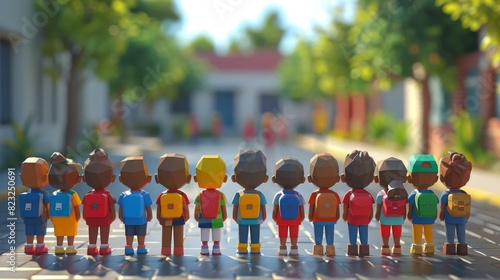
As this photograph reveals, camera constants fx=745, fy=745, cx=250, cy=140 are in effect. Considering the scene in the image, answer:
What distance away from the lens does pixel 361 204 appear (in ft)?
27.7

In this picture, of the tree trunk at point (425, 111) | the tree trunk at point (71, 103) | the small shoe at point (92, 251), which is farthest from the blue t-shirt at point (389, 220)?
the tree trunk at point (71, 103)

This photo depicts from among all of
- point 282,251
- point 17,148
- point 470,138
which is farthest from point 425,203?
point 17,148

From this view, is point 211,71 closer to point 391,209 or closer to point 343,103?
point 343,103

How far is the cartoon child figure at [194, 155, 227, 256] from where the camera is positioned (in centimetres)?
842

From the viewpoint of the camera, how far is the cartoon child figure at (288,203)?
8453 millimetres

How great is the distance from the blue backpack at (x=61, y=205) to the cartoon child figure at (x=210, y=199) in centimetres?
144

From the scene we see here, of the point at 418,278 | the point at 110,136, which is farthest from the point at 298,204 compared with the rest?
the point at 110,136

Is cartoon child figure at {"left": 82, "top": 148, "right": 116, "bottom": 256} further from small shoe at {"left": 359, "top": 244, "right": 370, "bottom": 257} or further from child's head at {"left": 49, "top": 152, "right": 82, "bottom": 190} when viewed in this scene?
small shoe at {"left": 359, "top": 244, "right": 370, "bottom": 257}

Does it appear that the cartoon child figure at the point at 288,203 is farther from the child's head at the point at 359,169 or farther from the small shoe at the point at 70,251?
the small shoe at the point at 70,251

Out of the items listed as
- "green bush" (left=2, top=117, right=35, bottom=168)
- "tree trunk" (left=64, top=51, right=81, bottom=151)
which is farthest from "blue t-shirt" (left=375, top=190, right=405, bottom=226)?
"tree trunk" (left=64, top=51, right=81, bottom=151)

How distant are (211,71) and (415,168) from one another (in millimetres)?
45359

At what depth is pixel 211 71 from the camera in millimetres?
53406

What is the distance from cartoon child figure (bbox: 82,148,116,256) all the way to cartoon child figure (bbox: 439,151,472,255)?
3.84 meters

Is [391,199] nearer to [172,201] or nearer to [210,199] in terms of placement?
[210,199]
